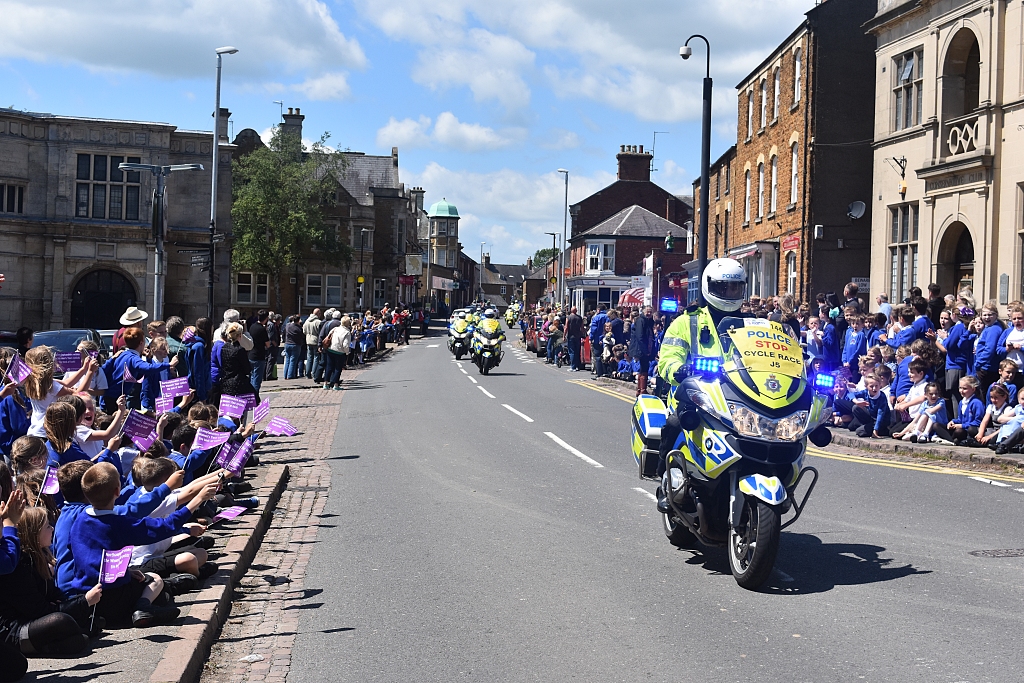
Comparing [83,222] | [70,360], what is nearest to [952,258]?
[70,360]

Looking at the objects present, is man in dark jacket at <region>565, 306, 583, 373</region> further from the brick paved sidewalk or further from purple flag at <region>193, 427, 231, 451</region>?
purple flag at <region>193, 427, 231, 451</region>

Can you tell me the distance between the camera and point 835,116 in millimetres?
32000

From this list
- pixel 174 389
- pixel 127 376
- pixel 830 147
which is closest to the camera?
pixel 174 389

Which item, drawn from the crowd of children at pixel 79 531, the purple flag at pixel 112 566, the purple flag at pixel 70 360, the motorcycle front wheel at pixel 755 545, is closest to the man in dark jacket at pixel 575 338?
the purple flag at pixel 70 360

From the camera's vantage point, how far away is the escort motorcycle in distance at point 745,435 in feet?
22.0

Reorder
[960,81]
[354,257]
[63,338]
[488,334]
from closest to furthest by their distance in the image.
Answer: [63,338], [960,81], [488,334], [354,257]

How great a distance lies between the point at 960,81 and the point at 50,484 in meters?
23.3

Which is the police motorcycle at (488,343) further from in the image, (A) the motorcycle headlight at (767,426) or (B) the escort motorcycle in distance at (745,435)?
(A) the motorcycle headlight at (767,426)

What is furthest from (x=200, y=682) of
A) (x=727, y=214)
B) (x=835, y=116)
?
(x=727, y=214)

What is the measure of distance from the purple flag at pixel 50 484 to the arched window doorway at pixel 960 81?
22.8 m

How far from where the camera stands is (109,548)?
585cm

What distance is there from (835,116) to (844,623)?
2837 cm

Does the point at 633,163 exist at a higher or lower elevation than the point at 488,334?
higher

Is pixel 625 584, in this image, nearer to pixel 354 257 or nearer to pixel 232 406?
pixel 232 406
